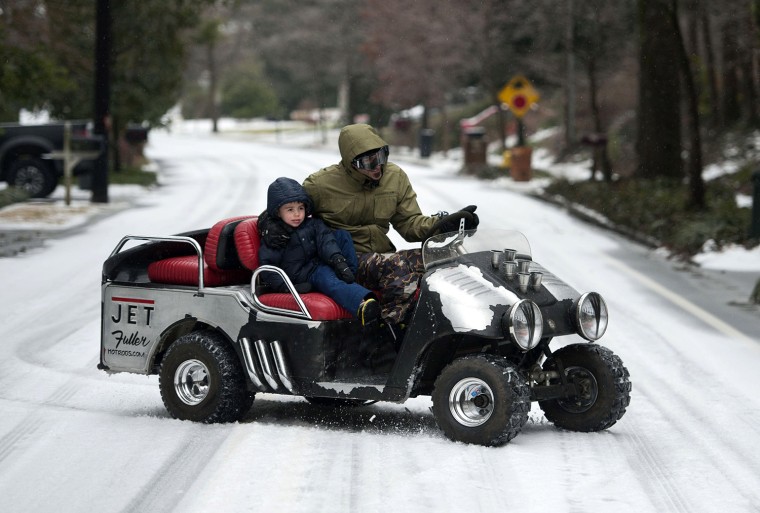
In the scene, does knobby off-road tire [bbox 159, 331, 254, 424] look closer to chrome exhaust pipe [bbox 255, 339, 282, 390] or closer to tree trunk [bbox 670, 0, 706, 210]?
chrome exhaust pipe [bbox 255, 339, 282, 390]

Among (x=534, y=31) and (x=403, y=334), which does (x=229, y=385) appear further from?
(x=534, y=31)

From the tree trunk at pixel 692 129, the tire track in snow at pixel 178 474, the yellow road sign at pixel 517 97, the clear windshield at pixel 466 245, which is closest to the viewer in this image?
the tire track in snow at pixel 178 474

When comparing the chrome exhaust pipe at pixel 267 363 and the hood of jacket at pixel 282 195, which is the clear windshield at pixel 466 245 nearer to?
the hood of jacket at pixel 282 195

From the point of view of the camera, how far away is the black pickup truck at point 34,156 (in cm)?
2741

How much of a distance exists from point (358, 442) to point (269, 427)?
0.66 meters

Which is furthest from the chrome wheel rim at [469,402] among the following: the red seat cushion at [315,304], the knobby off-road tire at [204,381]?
the knobby off-road tire at [204,381]

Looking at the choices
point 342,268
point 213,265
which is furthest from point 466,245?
point 213,265

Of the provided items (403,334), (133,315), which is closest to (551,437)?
(403,334)

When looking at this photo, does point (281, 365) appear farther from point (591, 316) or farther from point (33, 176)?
point (33, 176)

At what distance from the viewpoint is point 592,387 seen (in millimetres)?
7746

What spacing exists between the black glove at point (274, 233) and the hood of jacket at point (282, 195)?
0.14 ft

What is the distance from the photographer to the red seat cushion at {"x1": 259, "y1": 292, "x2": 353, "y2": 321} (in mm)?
7812

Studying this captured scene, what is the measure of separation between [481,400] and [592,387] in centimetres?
75

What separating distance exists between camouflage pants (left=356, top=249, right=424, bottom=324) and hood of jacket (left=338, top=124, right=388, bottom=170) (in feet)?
1.97
